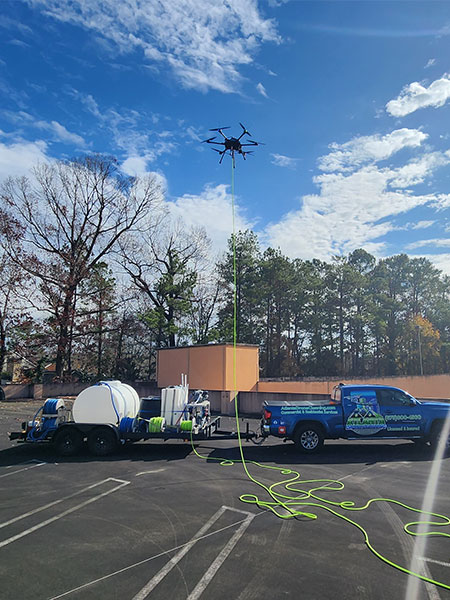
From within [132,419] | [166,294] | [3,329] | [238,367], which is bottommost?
[132,419]

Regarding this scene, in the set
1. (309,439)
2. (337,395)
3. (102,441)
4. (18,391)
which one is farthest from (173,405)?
(18,391)

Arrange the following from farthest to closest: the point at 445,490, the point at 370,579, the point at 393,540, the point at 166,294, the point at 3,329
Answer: the point at 166,294 → the point at 3,329 → the point at 445,490 → the point at 393,540 → the point at 370,579

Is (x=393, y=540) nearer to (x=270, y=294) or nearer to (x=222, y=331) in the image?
(x=222, y=331)

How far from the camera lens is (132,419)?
1169cm

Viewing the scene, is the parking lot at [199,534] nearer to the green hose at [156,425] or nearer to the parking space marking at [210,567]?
the parking space marking at [210,567]

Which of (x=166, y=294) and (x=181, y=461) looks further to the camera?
(x=166, y=294)

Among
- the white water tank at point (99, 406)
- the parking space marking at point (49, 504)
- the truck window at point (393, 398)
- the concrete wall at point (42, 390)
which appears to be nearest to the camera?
the parking space marking at point (49, 504)

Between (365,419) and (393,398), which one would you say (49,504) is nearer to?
(365,419)

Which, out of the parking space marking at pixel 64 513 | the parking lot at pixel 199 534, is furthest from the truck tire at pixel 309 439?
the parking space marking at pixel 64 513

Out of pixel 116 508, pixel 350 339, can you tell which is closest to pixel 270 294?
pixel 350 339

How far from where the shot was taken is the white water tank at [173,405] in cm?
1154

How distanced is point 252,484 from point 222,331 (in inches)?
1316

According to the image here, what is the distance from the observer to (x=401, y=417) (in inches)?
460

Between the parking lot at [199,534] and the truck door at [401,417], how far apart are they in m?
0.96
